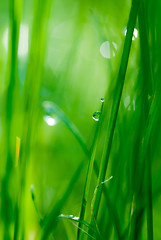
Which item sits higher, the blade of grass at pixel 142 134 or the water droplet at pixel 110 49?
the water droplet at pixel 110 49

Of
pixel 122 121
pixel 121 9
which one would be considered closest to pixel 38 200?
pixel 122 121

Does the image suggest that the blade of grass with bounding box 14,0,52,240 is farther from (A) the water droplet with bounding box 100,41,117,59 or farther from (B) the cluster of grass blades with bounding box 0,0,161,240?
(A) the water droplet with bounding box 100,41,117,59

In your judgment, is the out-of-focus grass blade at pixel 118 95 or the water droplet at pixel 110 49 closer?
the out-of-focus grass blade at pixel 118 95

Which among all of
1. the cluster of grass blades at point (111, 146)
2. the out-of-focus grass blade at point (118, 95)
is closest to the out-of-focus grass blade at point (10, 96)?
the cluster of grass blades at point (111, 146)

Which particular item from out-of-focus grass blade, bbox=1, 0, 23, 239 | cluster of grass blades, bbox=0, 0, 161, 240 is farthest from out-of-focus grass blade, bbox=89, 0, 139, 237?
out-of-focus grass blade, bbox=1, 0, 23, 239

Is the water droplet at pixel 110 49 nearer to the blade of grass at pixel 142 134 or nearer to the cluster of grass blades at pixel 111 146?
the cluster of grass blades at pixel 111 146

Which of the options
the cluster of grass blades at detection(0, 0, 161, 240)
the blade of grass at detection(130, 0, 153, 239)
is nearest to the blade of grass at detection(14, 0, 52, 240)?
the cluster of grass blades at detection(0, 0, 161, 240)

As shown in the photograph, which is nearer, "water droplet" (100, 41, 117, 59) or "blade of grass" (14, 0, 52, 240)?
"blade of grass" (14, 0, 52, 240)

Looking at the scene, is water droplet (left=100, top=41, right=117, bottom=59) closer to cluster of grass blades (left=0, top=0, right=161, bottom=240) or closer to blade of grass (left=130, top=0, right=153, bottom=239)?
cluster of grass blades (left=0, top=0, right=161, bottom=240)

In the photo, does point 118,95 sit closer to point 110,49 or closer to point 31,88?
point 31,88

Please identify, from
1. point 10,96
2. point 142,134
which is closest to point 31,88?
point 10,96

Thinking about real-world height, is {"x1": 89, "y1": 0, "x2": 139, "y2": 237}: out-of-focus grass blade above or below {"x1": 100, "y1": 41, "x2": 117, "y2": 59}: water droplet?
below
